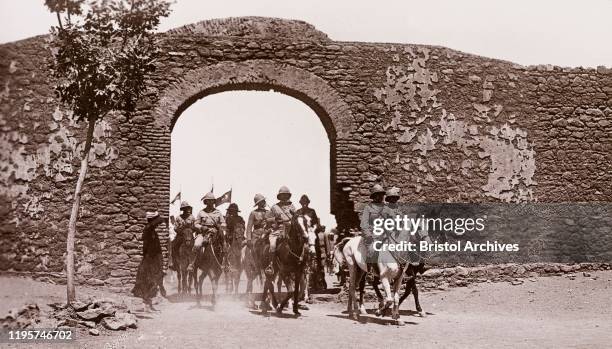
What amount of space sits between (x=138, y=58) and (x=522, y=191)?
7.48 meters

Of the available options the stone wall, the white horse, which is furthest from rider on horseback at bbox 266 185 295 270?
the stone wall

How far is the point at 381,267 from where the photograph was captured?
355 inches

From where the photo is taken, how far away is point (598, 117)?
13.2m

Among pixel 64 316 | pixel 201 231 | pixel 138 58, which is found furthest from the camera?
pixel 201 231

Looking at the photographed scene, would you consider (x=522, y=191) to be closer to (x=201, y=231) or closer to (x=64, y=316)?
(x=201, y=231)

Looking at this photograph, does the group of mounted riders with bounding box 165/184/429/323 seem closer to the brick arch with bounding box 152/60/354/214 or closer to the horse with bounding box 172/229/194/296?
the horse with bounding box 172/229/194/296

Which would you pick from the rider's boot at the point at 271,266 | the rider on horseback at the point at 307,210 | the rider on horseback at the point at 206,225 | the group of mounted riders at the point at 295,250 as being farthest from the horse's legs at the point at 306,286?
the rider on horseback at the point at 206,225

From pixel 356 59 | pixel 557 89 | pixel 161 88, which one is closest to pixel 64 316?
pixel 161 88

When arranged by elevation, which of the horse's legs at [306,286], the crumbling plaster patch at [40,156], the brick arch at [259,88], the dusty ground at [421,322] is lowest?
the dusty ground at [421,322]

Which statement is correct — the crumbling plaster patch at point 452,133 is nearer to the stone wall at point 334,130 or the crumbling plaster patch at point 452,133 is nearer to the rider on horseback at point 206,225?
the stone wall at point 334,130

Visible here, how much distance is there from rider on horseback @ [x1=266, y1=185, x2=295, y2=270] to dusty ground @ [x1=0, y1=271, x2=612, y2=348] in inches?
43.1

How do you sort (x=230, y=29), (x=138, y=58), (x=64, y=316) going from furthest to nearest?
(x=230, y=29), (x=138, y=58), (x=64, y=316)

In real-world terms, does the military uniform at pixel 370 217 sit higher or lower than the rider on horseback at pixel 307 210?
lower

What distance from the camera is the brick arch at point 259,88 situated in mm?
11938
